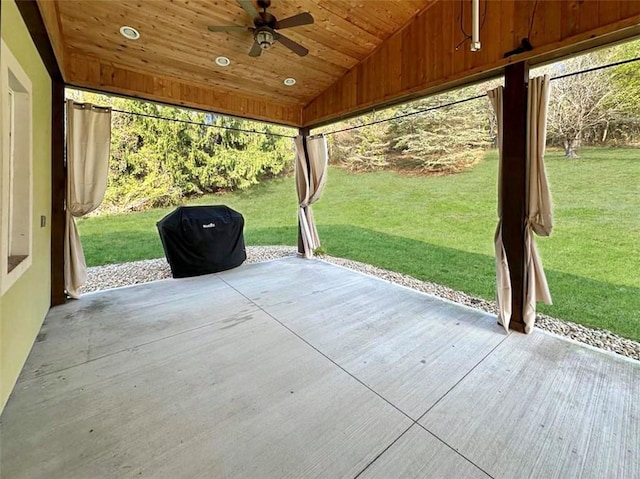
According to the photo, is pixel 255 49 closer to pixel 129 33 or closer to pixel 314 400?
pixel 129 33

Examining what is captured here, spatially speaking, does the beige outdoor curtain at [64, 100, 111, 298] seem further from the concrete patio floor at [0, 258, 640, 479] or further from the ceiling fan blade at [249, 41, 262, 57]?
the ceiling fan blade at [249, 41, 262, 57]

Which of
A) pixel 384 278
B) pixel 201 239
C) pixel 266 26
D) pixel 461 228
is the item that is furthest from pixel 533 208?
pixel 201 239

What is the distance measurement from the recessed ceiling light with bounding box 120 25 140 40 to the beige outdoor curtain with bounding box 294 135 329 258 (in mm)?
2561

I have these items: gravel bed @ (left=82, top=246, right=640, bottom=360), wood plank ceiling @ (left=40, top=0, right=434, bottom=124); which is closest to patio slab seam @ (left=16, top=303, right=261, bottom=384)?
gravel bed @ (left=82, top=246, right=640, bottom=360)

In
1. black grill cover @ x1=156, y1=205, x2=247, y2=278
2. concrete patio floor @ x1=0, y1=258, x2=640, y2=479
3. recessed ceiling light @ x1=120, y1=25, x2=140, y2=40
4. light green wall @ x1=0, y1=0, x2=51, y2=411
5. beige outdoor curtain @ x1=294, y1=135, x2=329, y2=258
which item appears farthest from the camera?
beige outdoor curtain @ x1=294, y1=135, x2=329, y2=258

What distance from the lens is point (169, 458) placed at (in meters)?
1.39

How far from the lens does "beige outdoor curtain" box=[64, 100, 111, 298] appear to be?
3.22 m

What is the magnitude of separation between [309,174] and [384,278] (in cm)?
227

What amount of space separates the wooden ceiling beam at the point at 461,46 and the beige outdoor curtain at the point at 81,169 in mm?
3108

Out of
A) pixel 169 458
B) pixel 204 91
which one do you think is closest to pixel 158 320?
pixel 169 458

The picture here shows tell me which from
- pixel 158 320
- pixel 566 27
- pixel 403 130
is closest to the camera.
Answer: pixel 566 27

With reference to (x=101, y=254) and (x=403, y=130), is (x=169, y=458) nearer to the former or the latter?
(x=101, y=254)

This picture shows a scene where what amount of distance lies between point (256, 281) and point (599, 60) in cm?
527

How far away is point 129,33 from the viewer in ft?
10.1
